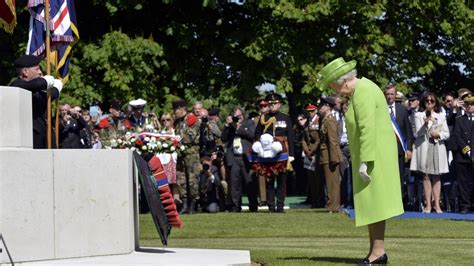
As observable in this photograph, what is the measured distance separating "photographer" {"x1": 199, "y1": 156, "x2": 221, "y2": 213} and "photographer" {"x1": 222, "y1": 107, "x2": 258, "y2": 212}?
37 centimetres

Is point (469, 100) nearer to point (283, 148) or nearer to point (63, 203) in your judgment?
point (283, 148)

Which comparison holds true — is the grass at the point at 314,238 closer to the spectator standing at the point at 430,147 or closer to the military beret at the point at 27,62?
the spectator standing at the point at 430,147

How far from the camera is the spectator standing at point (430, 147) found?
23812 mm

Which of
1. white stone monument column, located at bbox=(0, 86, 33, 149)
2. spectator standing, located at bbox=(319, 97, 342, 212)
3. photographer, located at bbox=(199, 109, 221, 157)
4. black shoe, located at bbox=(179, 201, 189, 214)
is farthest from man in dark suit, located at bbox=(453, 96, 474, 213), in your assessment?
white stone monument column, located at bbox=(0, 86, 33, 149)

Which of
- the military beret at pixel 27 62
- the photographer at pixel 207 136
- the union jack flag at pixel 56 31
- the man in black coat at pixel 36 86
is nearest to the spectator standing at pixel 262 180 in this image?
the photographer at pixel 207 136

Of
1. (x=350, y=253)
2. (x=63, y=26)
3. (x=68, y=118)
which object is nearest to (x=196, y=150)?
(x=68, y=118)

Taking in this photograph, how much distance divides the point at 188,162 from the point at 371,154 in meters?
12.2

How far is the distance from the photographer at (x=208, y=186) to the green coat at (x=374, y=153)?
476 inches

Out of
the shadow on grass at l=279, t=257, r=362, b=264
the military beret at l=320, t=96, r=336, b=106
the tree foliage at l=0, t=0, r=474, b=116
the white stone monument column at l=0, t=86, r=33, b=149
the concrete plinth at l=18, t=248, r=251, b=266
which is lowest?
the shadow on grass at l=279, t=257, r=362, b=264

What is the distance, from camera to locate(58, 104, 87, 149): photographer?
2398 cm

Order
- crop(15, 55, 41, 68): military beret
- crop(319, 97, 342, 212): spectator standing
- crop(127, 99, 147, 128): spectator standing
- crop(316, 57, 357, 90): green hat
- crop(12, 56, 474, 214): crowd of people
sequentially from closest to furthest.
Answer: crop(316, 57, 357, 90): green hat < crop(15, 55, 41, 68): military beret < crop(12, 56, 474, 214): crowd of people < crop(319, 97, 342, 212): spectator standing < crop(127, 99, 147, 128): spectator standing

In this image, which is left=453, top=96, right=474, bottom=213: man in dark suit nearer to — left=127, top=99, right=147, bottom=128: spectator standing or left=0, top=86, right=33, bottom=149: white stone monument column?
left=127, top=99, right=147, bottom=128: spectator standing

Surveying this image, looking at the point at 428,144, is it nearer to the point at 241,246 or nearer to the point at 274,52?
the point at 241,246

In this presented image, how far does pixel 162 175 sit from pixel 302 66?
1945 cm
